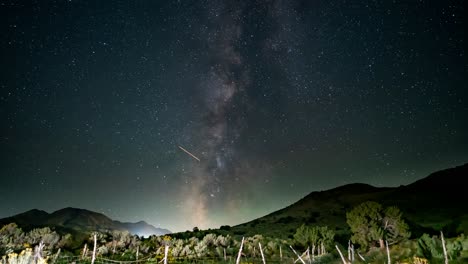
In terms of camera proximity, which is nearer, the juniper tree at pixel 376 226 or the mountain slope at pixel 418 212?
the juniper tree at pixel 376 226

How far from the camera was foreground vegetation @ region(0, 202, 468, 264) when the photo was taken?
19734mm

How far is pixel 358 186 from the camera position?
17650cm

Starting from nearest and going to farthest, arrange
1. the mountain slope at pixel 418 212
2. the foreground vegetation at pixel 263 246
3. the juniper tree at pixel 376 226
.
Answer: the foreground vegetation at pixel 263 246 → the juniper tree at pixel 376 226 → the mountain slope at pixel 418 212

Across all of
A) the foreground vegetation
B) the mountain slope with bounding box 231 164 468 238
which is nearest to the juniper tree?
the foreground vegetation

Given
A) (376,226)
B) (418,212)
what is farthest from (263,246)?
(418,212)

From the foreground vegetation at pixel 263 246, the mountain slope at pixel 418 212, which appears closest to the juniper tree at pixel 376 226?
the foreground vegetation at pixel 263 246

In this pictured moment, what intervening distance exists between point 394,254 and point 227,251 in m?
14.2

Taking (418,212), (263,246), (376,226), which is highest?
(376,226)

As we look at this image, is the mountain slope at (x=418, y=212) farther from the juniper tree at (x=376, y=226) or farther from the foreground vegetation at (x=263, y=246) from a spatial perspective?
the foreground vegetation at (x=263, y=246)

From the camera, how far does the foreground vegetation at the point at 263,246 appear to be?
64.7ft

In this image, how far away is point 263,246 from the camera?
95.1ft

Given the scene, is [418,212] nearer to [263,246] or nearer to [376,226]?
[376,226]

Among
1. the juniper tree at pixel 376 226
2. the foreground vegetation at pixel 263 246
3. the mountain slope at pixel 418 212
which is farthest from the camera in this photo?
the mountain slope at pixel 418 212

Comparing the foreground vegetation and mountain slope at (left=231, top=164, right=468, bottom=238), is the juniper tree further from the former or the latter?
mountain slope at (left=231, top=164, right=468, bottom=238)
